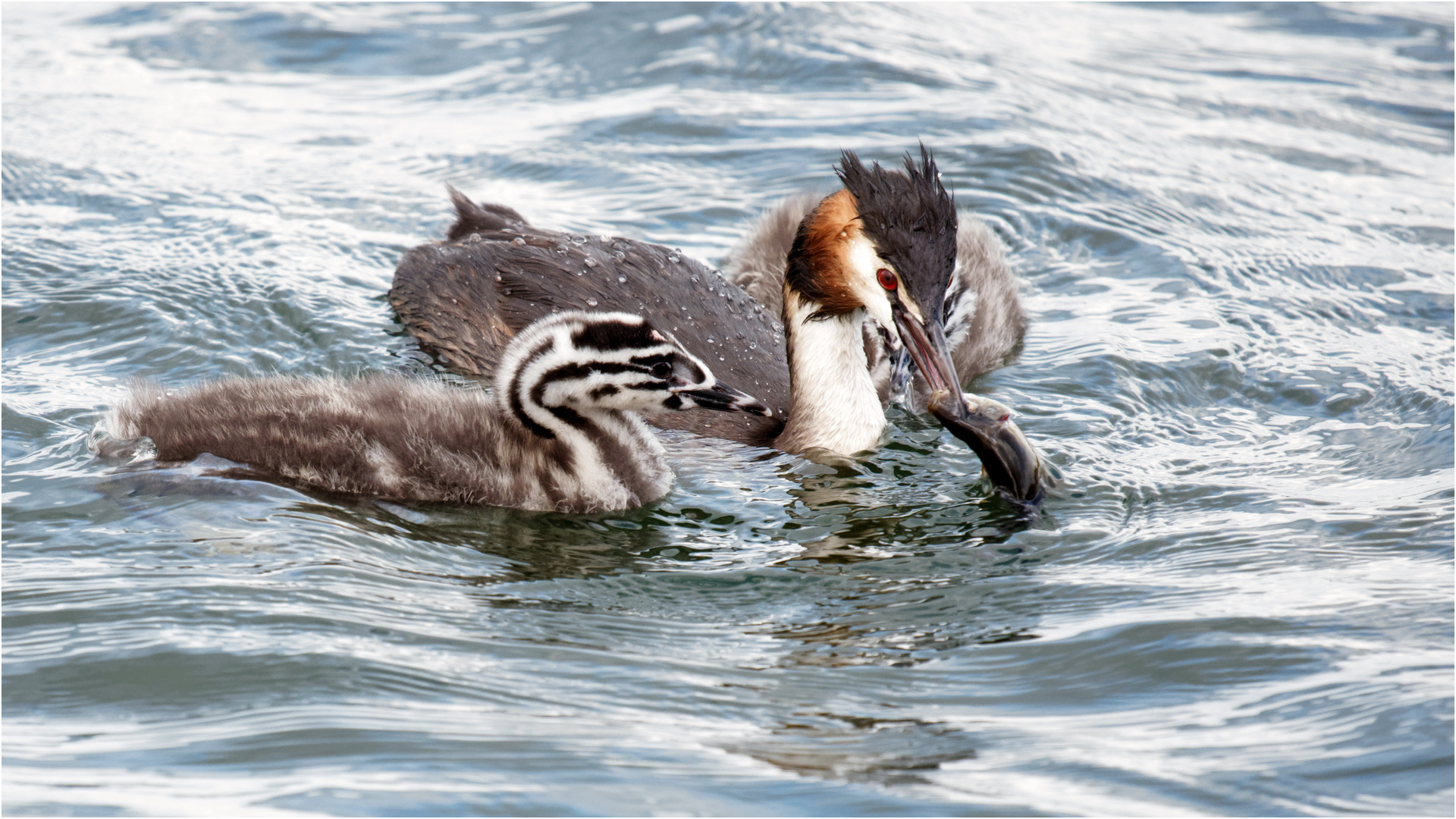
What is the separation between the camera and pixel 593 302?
23.3 feet

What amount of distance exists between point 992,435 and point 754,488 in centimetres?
105

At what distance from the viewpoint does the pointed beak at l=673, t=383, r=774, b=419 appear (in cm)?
589

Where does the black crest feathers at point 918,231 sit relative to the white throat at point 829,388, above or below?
above

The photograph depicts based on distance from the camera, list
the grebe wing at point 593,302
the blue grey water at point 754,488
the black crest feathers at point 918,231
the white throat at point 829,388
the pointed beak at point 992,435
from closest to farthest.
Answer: the blue grey water at point 754,488
the pointed beak at point 992,435
the black crest feathers at point 918,231
the white throat at point 829,388
the grebe wing at point 593,302

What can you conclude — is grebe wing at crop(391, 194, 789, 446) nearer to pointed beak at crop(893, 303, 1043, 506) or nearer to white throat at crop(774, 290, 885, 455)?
white throat at crop(774, 290, 885, 455)

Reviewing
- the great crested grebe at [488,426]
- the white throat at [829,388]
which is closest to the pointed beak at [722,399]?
the great crested grebe at [488,426]

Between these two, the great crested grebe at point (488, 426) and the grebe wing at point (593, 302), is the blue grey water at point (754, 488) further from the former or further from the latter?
the grebe wing at point (593, 302)

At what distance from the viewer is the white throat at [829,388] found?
22.6 feet

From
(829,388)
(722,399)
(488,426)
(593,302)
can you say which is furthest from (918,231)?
(488,426)

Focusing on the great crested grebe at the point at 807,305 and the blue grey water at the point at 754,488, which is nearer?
the blue grey water at the point at 754,488

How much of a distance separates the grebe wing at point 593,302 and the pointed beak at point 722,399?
36.8 inches

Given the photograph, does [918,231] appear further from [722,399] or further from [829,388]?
[722,399]

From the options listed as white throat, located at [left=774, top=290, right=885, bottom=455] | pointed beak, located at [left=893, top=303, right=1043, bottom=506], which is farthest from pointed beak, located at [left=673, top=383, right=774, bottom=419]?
white throat, located at [left=774, top=290, right=885, bottom=455]

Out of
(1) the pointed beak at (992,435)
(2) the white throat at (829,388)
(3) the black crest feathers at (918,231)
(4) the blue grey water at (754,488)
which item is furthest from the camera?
(2) the white throat at (829,388)
